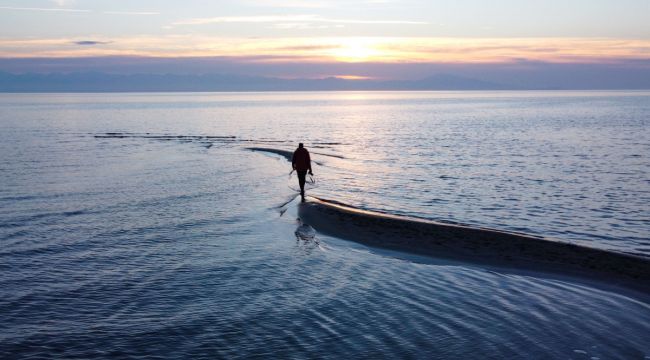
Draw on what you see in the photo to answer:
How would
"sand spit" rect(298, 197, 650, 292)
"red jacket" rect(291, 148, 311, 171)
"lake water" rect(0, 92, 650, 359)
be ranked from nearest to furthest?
1. "lake water" rect(0, 92, 650, 359)
2. "sand spit" rect(298, 197, 650, 292)
3. "red jacket" rect(291, 148, 311, 171)

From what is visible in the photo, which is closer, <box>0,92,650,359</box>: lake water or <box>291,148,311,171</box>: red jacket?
<box>0,92,650,359</box>: lake water

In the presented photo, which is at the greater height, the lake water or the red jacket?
the red jacket

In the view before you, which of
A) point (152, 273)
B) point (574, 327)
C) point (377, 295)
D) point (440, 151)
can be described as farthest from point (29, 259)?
point (440, 151)

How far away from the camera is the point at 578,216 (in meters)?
26.9

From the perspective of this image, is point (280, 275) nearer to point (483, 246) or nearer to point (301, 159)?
point (483, 246)

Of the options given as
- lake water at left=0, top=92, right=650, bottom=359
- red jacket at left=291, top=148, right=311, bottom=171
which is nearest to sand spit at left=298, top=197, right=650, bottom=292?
lake water at left=0, top=92, right=650, bottom=359

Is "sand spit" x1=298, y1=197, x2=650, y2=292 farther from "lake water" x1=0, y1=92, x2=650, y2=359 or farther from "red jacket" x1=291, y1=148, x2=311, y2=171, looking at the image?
"red jacket" x1=291, y1=148, x2=311, y2=171

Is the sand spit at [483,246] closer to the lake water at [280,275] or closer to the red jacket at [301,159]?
the lake water at [280,275]

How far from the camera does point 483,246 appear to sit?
65.4 ft

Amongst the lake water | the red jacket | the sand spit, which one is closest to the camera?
the lake water

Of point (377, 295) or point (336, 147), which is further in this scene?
point (336, 147)

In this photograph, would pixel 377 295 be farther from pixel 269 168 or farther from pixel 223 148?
pixel 223 148

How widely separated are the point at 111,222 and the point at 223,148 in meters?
40.3

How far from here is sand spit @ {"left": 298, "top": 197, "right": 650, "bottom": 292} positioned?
17.2 m
